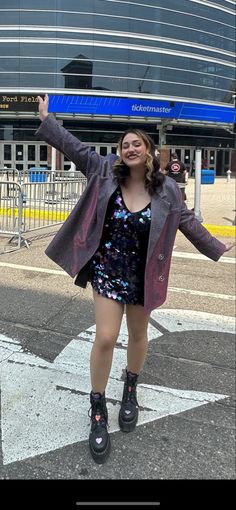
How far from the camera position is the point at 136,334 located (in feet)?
8.95

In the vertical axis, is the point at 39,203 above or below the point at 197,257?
above

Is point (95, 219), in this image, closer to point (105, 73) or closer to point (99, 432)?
point (99, 432)

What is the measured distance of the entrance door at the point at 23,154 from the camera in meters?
38.0

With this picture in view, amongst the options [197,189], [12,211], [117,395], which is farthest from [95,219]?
[197,189]

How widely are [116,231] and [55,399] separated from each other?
141 centimetres

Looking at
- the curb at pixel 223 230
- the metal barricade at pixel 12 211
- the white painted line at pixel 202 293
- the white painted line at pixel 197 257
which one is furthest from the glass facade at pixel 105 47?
the white painted line at pixel 202 293

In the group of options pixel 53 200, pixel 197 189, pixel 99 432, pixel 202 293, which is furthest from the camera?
pixel 197 189

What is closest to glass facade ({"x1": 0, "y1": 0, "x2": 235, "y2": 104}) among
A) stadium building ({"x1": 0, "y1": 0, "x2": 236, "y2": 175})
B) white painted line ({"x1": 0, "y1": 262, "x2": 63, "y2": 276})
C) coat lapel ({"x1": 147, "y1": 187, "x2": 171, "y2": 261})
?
stadium building ({"x1": 0, "y1": 0, "x2": 236, "y2": 175})

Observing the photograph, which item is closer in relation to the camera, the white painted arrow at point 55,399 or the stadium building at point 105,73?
the white painted arrow at point 55,399

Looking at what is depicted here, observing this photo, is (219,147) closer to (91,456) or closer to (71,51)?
(71,51)

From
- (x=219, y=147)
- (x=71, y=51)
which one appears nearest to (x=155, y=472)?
(x=71, y=51)

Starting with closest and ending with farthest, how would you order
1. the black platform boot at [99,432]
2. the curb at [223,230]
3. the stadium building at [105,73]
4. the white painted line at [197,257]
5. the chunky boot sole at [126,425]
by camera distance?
the black platform boot at [99,432] → the chunky boot sole at [126,425] → the white painted line at [197,257] → the curb at [223,230] → the stadium building at [105,73]

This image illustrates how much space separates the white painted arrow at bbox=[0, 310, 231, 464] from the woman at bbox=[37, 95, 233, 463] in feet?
1.14

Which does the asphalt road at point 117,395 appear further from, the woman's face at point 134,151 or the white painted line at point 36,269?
the woman's face at point 134,151
